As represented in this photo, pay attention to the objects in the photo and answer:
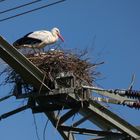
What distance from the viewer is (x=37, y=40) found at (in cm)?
1362

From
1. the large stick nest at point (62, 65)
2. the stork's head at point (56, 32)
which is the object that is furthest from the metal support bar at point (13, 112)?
the stork's head at point (56, 32)

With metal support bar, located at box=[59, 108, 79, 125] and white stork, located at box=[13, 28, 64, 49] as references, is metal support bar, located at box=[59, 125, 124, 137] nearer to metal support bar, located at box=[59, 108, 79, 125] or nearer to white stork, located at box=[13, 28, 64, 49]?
metal support bar, located at box=[59, 108, 79, 125]

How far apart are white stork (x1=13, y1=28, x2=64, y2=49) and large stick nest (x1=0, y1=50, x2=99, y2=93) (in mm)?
1381

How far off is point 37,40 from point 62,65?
312 centimetres

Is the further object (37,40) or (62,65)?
(37,40)

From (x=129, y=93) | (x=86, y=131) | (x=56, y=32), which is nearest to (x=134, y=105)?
(x=129, y=93)

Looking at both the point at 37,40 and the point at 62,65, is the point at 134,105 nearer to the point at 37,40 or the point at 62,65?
the point at 62,65

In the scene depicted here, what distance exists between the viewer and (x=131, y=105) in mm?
10062

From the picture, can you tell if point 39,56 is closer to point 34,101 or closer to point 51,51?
point 51,51

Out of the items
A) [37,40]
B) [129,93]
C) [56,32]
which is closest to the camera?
[129,93]

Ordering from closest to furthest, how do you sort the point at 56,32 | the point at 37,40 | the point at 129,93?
the point at 129,93, the point at 37,40, the point at 56,32

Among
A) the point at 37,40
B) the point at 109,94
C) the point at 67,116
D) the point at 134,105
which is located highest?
the point at 37,40

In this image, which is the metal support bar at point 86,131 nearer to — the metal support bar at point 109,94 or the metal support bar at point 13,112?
the metal support bar at point 109,94

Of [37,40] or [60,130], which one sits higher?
[37,40]
